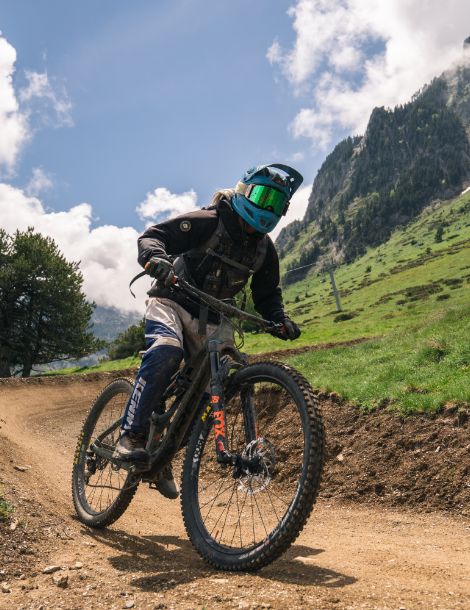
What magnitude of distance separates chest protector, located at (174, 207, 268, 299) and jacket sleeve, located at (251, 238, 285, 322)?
1.08 feet

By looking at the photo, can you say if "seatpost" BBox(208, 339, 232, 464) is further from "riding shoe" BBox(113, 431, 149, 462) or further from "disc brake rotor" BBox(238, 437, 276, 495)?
"riding shoe" BBox(113, 431, 149, 462)

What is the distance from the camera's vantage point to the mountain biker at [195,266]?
18.4 feet

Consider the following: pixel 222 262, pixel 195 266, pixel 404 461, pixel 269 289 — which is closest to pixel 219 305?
pixel 222 262

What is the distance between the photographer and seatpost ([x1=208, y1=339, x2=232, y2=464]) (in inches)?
196

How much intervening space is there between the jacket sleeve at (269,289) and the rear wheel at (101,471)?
222 centimetres

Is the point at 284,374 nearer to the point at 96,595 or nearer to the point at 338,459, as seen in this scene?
the point at 96,595

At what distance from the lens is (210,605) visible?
12.1 ft

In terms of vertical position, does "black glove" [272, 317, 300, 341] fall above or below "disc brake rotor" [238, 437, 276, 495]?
above

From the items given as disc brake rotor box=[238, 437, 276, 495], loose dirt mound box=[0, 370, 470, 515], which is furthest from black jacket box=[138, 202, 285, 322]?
loose dirt mound box=[0, 370, 470, 515]

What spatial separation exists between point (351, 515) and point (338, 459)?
1591 millimetres

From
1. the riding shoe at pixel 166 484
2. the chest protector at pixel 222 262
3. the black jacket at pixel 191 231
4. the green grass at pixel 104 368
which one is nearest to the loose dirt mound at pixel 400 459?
the riding shoe at pixel 166 484

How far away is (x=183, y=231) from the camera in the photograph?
591 centimetres

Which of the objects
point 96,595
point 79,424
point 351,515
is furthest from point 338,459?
point 79,424

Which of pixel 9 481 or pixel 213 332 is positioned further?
pixel 9 481
